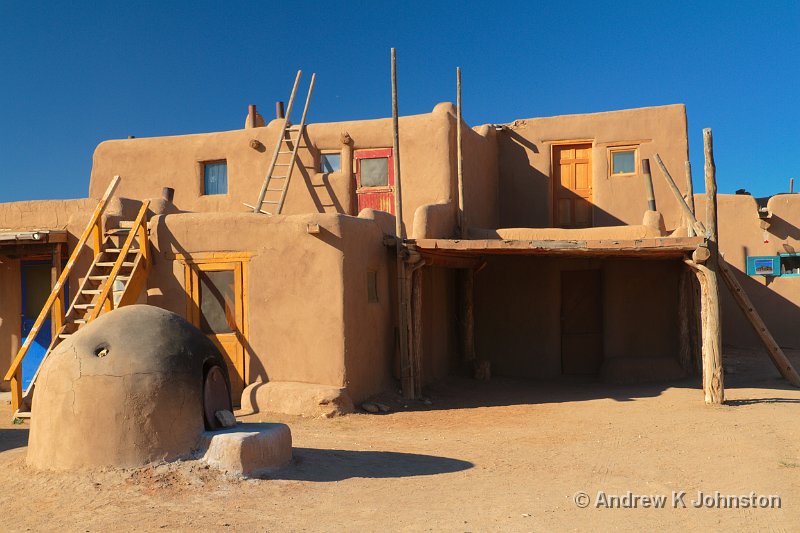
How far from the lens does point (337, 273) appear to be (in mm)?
11125

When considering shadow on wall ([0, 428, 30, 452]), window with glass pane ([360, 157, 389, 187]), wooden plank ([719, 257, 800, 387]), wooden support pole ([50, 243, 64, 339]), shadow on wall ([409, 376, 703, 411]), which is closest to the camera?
shadow on wall ([0, 428, 30, 452])

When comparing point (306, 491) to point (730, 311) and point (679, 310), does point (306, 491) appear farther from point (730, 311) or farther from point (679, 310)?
point (730, 311)

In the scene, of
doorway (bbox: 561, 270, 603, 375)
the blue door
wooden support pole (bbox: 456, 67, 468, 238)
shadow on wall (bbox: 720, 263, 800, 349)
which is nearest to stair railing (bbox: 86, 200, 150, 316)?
the blue door

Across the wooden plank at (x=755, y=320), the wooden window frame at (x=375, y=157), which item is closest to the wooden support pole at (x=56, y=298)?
the wooden window frame at (x=375, y=157)

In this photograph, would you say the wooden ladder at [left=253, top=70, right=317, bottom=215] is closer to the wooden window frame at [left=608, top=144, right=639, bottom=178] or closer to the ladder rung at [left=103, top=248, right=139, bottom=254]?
the ladder rung at [left=103, top=248, right=139, bottom=254]

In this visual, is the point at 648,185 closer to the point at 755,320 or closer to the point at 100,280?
the point at 755,320

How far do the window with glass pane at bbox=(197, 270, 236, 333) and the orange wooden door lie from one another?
830 centimetres

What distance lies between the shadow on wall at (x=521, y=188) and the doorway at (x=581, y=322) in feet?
5.61

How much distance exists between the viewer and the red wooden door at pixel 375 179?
51.8 ft

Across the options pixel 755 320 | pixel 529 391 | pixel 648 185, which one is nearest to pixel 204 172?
pixel 529 391

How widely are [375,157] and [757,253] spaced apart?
30.9ft

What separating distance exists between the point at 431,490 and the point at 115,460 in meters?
2.70

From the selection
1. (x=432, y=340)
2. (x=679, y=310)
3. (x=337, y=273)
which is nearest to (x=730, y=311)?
(x=679, y=310)

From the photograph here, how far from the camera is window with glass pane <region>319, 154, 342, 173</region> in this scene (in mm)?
16156
